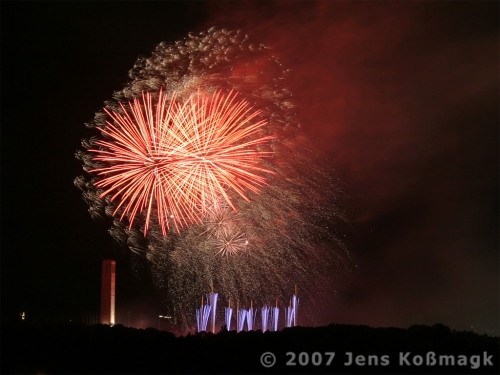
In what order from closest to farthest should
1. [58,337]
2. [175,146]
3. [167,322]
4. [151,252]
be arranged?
[58,337] < [175,146] < [151,252] < [167,322]

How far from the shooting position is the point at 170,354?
69.8ft

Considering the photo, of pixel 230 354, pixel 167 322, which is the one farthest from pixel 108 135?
pixel 167 322

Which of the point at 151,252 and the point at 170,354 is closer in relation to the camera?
the point at 170,354

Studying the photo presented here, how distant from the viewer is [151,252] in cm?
3164

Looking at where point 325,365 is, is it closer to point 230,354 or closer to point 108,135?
point 230,354

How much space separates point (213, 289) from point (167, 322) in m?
13.9

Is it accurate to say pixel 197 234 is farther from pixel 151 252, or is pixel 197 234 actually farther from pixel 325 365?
pixel 325 365

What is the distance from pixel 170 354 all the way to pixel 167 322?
28850 millimetres

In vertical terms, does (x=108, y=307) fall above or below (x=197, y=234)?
below

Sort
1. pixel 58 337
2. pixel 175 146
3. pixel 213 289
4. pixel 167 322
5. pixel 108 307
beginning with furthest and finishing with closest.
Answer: pixel 167 322
pixel 213 289
pixel 108 307
pixel 175 146
pixel 58 337

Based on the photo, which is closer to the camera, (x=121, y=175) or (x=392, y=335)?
(x=392, y=335)

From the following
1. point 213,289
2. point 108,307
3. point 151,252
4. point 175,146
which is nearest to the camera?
point 175,146

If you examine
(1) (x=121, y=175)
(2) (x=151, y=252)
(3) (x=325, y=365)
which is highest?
(1) (x=121, y=175)

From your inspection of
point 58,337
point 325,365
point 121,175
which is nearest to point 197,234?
point 121,175
